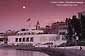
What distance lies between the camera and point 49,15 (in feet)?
10.8

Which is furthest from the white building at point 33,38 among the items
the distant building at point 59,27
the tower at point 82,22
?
the tower at point 82,22

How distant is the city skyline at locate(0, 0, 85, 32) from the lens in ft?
10.6

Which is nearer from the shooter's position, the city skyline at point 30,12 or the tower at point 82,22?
the tower at point 82,22

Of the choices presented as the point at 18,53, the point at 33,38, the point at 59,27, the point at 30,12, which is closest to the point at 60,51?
the point at 59,27

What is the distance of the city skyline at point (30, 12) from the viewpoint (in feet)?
10.6

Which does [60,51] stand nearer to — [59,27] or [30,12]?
[59,27]

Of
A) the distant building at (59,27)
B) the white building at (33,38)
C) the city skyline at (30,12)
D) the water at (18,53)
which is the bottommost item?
the water at (18,53)

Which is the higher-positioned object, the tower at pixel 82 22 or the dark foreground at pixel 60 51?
the tower at pixel 82 22

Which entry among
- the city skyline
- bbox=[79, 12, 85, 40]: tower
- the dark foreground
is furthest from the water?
bbox=[79, 12, 85, 40]: tower

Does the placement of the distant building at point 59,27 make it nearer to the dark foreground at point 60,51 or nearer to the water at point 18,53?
the dark foreground at point 60,51

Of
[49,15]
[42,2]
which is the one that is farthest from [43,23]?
[42,2]

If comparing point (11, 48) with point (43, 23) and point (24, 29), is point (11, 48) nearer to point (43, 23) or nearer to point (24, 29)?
point (24, 29)

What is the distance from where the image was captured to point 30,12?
3.28m

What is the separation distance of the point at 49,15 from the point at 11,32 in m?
0.69
